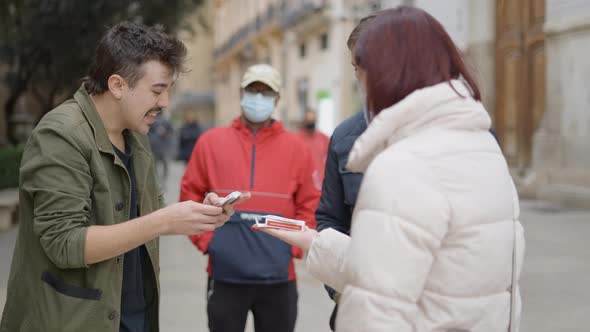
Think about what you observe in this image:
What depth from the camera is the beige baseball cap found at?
433cm

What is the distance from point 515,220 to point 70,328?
1295mm

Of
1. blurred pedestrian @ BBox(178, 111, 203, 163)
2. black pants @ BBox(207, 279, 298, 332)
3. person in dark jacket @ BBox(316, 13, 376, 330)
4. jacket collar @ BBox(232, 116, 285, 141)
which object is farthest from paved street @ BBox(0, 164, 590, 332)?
blurred pedestrian @ BBox(178, 111, 203, 163)

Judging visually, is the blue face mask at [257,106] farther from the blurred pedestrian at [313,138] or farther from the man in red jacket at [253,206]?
the blurred pedestrian at [313,138]

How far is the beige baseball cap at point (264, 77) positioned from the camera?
4332 millimetres

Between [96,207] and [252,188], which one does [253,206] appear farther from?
[96,207]

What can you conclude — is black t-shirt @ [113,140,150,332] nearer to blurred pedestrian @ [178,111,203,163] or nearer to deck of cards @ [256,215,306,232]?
deck of cards @ [256,215,306,232]

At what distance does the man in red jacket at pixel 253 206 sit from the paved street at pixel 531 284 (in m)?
1.88

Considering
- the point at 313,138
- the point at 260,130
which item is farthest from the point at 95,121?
the point at 313,138

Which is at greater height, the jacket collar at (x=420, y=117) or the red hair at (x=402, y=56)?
the red hair at (x=402, y=56)

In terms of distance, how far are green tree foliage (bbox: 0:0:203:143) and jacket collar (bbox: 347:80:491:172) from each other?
13930mm

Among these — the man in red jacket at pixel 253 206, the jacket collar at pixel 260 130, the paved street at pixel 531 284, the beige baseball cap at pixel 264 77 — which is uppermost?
the beige baseball cap at pixel 264 77

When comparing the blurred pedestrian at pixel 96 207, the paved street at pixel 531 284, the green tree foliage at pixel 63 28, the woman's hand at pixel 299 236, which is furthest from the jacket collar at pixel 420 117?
the green tree foliage at pixel 63 28

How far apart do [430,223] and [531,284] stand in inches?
224

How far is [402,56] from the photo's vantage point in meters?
1.93
